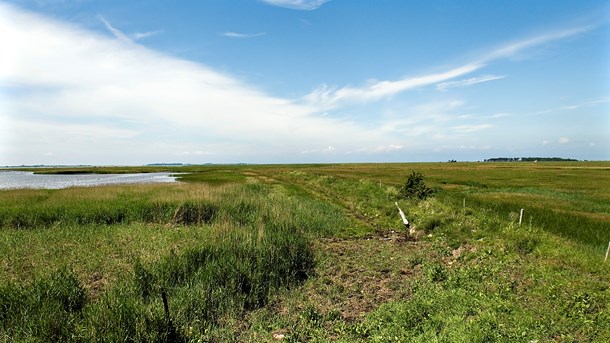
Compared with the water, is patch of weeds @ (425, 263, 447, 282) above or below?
below

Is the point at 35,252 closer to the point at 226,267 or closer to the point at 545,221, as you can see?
the point at 226,267

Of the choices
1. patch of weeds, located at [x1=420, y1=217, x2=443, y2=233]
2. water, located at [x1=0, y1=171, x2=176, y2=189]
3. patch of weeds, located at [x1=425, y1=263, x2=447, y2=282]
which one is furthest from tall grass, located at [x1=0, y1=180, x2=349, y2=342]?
water, located at [x1=0, y1=171, x2=176, y2=189]

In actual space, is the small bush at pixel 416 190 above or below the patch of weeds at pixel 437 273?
above

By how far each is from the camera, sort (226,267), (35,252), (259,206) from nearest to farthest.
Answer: (226,267), (35,252), (259,206)

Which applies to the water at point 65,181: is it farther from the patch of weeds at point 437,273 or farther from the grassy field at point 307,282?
the patch of weeds at point 437,273

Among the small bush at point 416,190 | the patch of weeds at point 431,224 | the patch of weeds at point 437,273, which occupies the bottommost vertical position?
the patch of weeds at point 437,273

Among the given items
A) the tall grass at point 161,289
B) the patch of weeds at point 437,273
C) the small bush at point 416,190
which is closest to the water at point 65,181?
the tall grass at point 161,289

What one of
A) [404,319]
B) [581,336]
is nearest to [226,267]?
[404,319]

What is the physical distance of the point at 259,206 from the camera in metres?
24.1

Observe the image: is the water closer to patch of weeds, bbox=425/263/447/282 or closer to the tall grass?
the tall grass

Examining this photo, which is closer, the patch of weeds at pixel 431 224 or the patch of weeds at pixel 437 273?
the patch of weeds at pixel 437 273

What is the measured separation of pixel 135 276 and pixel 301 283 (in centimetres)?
541

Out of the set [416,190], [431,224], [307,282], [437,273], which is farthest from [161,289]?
[416,190]

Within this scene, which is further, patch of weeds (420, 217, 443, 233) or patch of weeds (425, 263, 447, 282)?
patch of weeds (420, 217, 443, 233)
